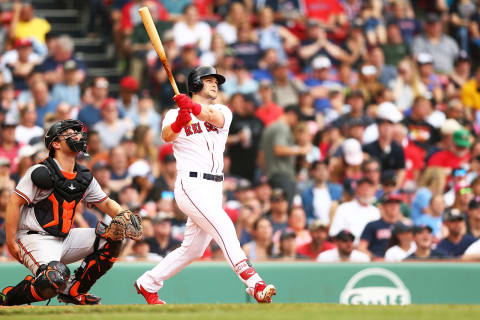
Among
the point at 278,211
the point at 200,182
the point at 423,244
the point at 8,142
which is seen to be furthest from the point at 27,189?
the point at 8,142

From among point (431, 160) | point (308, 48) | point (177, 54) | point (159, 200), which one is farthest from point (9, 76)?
point (431, 160)

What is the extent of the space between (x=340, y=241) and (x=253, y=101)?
12.2 feet

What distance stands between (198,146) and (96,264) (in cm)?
124

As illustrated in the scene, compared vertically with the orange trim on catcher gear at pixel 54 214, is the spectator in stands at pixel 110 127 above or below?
above

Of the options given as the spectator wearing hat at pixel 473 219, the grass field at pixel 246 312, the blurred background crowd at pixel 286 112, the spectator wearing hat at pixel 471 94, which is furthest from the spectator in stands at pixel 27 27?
the grass field at pixel 246 312

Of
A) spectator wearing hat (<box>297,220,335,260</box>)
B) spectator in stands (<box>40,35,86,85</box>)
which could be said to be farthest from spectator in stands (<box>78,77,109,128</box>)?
spectator wearing hat (<box>297,220,335,260</box>)

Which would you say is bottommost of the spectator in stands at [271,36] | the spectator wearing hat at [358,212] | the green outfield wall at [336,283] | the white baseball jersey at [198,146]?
the green outfield wall at [336,283]

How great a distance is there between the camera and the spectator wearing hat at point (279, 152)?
12.5 metres

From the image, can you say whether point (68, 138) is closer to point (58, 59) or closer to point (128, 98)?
point (128, 98)

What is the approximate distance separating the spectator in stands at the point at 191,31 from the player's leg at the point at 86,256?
6.96 metres

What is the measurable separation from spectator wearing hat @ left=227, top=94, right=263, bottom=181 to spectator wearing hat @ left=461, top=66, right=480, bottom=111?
3.81m

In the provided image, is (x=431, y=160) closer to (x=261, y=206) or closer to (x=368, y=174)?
(x=368, y=174)

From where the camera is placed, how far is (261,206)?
1183 cm

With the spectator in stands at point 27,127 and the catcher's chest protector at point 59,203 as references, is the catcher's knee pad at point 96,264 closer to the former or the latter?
the catcher's chest protector at point 59,203
